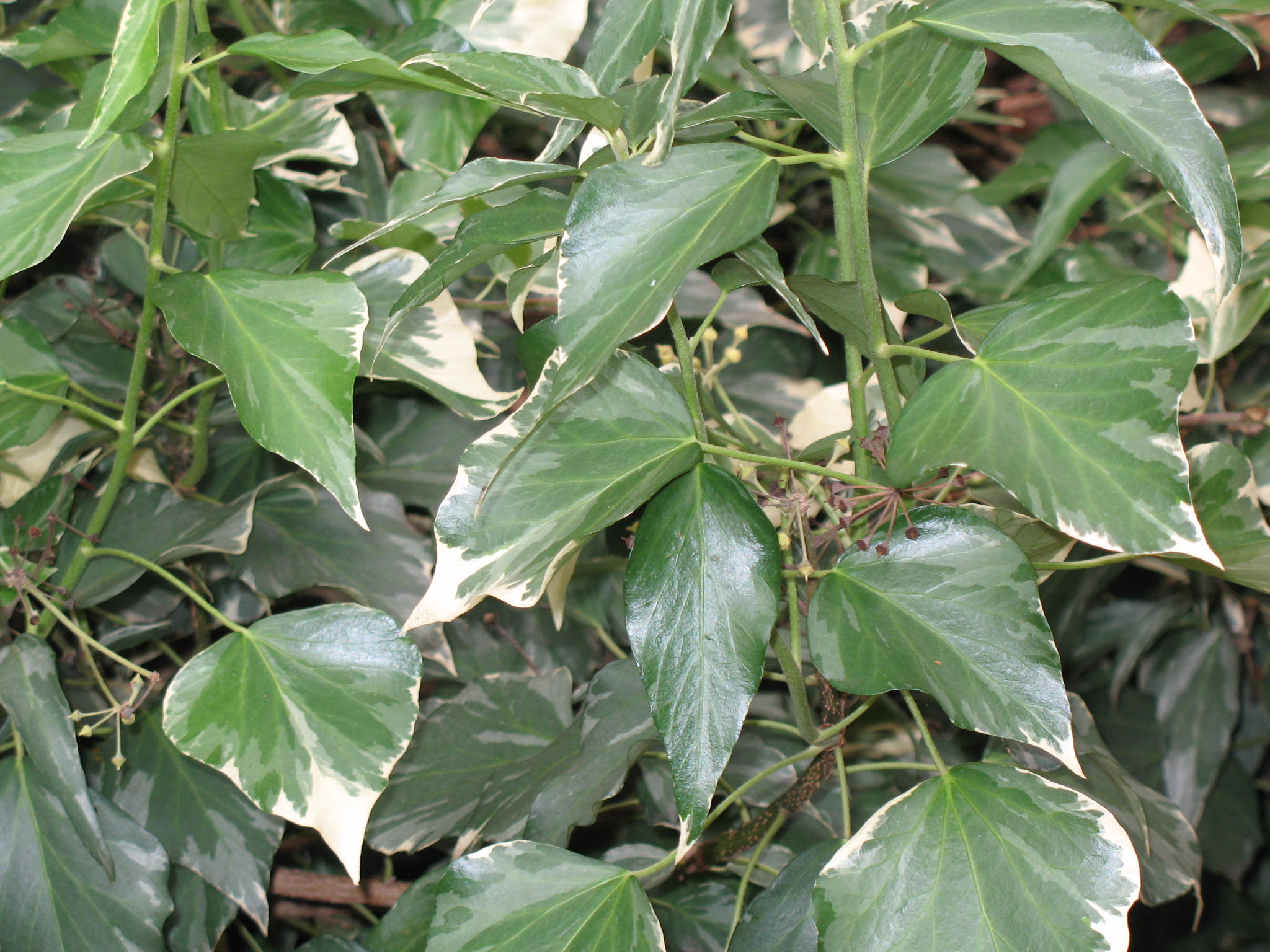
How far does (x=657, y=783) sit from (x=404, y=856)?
0.26 metres

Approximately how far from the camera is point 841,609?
39cm

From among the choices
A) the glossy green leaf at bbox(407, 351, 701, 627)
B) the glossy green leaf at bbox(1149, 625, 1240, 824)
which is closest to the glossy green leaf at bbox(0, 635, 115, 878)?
the glossy green leaf at bbox(407, 351, 701, 627)

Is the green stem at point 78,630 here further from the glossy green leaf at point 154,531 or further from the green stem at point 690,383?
the green stem at point 690,383

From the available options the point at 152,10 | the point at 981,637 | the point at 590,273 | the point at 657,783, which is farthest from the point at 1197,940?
the point at 152,10

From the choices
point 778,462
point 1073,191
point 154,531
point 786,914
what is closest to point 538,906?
point 786,914

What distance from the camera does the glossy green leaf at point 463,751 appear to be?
1.86 ft

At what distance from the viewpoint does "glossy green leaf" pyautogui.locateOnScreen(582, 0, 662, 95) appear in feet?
1.27

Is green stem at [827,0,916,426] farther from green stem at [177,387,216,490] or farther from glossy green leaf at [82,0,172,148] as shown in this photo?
green stem at [177,387,216,490]

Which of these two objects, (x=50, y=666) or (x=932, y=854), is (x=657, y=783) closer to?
Result: (x=932, y=854)

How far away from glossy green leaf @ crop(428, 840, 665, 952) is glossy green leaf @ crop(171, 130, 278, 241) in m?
0.36

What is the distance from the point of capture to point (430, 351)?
0.52 metres

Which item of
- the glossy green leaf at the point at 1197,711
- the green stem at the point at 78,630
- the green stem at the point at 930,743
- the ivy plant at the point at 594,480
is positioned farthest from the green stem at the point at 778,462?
the glossy green leaf at the point at 1197,711

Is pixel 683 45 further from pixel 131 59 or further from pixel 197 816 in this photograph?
pixel 197 816

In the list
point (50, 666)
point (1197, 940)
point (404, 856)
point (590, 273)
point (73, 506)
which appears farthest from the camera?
point (1197, 940)
